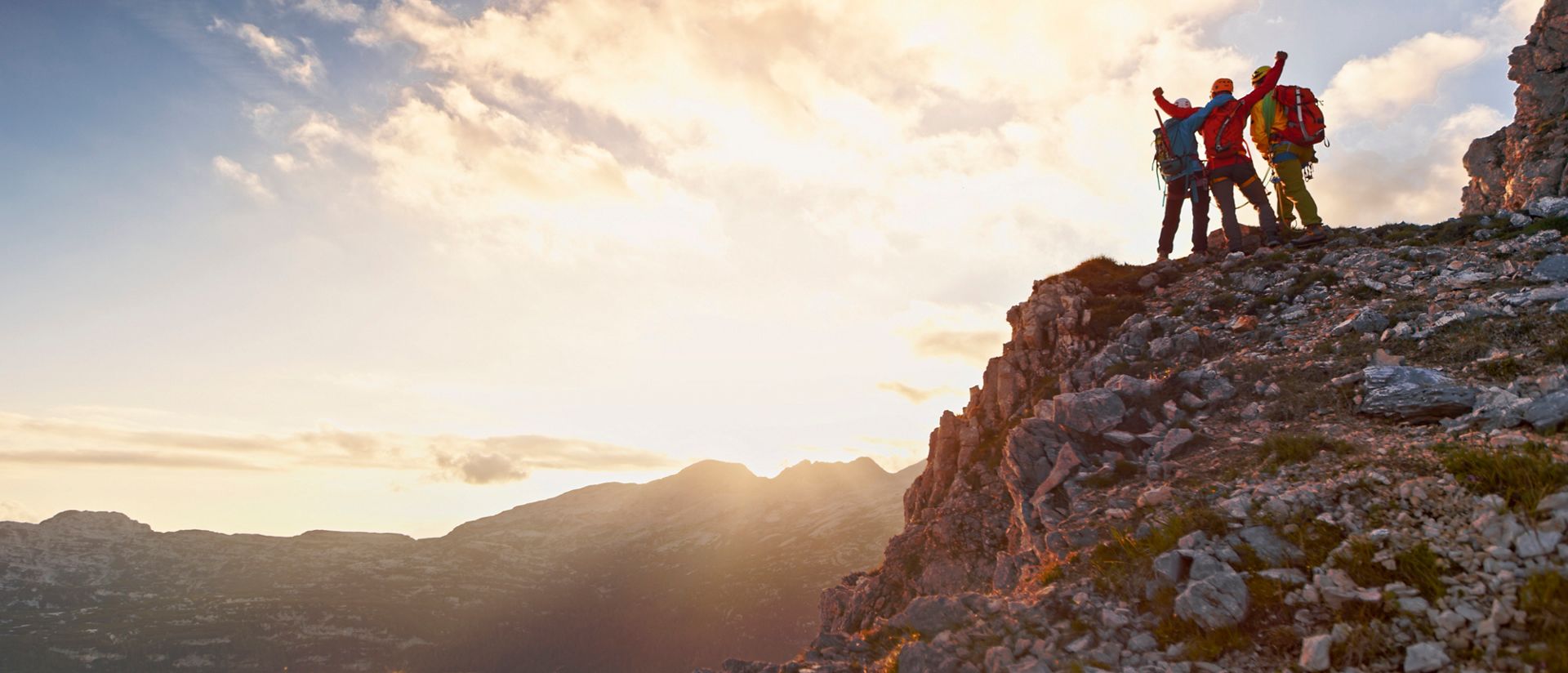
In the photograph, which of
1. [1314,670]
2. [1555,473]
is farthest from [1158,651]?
[1555,473]

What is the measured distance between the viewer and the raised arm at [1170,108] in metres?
31.6

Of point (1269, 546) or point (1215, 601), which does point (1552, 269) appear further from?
point (1215, 601)

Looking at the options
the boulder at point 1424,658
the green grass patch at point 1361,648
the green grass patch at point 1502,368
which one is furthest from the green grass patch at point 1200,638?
the green grass patch at point 1502,368

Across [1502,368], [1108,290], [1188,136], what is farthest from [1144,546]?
[1188,136]

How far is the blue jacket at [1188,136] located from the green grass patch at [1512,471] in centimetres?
2256

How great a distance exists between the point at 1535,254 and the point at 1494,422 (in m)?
13.8

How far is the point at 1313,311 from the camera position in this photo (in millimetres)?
23375

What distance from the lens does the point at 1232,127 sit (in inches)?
1198

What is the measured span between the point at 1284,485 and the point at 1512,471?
3.46 meters

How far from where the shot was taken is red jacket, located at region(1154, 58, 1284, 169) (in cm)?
3014

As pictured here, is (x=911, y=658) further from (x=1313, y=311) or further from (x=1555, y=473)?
(x=1313, y=311)

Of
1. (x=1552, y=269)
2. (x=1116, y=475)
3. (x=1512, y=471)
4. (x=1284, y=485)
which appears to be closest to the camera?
(x=1512, y=471)

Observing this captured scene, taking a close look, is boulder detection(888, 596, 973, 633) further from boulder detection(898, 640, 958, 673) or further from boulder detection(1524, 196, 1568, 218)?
boulder detection(1524, 196, 1568, 218)

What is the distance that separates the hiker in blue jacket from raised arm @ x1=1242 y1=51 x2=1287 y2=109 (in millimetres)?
1187
